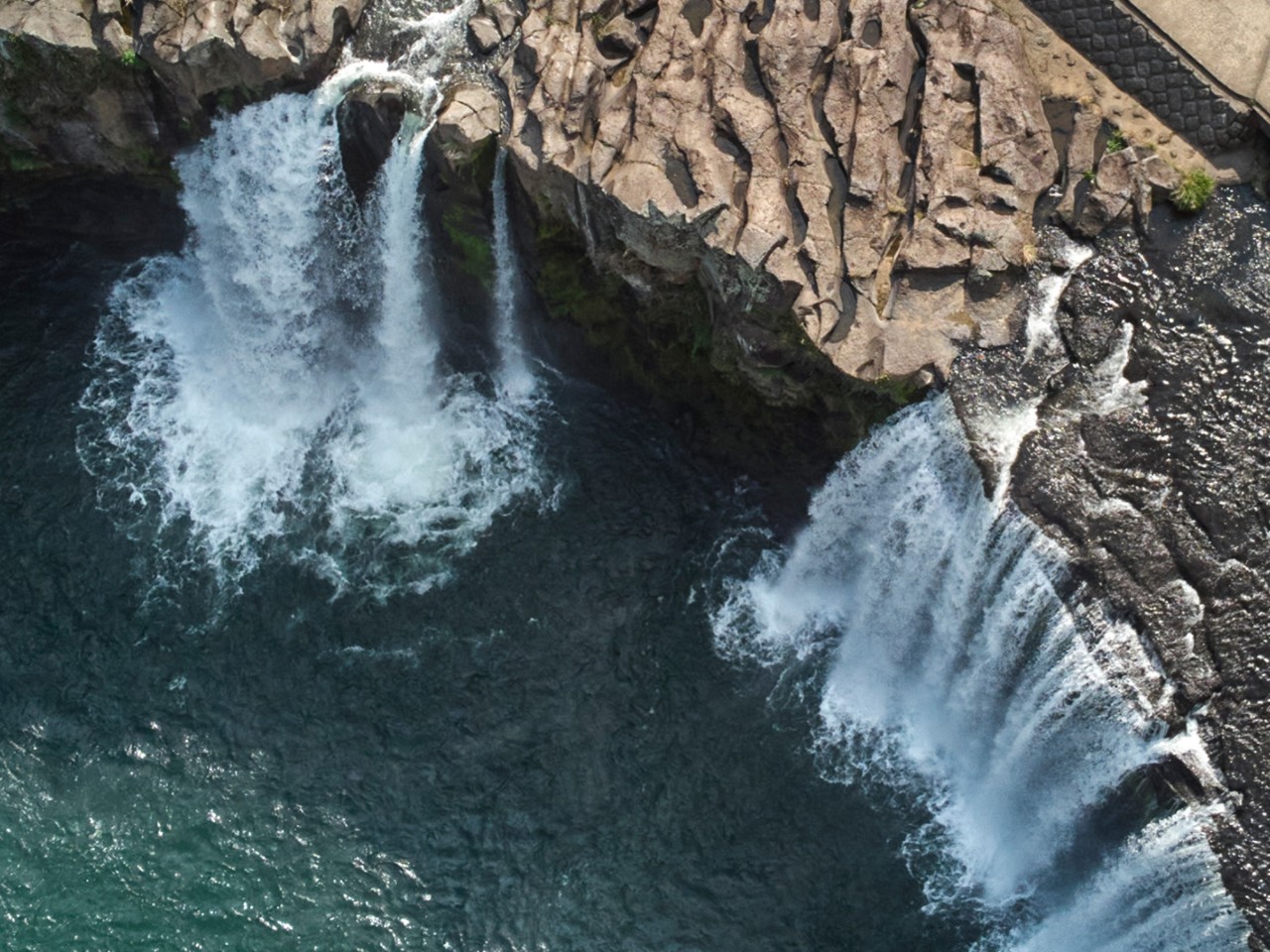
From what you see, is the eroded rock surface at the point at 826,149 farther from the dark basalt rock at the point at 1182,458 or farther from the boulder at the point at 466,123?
the dark basalt rock at the point at 1182,458

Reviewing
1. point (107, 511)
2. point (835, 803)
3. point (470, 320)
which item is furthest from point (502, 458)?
point (835, 803)

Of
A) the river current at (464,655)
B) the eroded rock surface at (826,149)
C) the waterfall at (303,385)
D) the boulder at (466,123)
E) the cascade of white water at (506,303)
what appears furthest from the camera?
the waterfall at (303,385)

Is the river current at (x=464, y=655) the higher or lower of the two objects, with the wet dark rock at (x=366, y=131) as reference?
lower

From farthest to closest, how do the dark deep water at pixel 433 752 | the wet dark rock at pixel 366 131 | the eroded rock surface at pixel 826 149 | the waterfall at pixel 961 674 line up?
the wet dark rock at pixel 366 131 < the eroded rock surface at pixel 826 149 < the dark deep water at pixel 433 752 < the waterfall at pixel 961 674

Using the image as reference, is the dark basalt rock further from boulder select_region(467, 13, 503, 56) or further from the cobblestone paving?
boulder select_region(467, 13, 503, 56)

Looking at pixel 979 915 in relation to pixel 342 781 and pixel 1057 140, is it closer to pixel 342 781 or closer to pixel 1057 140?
pixel 342 781

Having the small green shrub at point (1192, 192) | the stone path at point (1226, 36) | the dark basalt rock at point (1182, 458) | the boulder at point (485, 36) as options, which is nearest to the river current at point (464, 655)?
the dark basalt rock at point (1182, 458)

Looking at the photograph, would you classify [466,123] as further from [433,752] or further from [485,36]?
[433,752]

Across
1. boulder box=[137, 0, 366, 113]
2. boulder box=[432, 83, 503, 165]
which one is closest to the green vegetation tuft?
boulder box=[432, 83, 503, 165]
